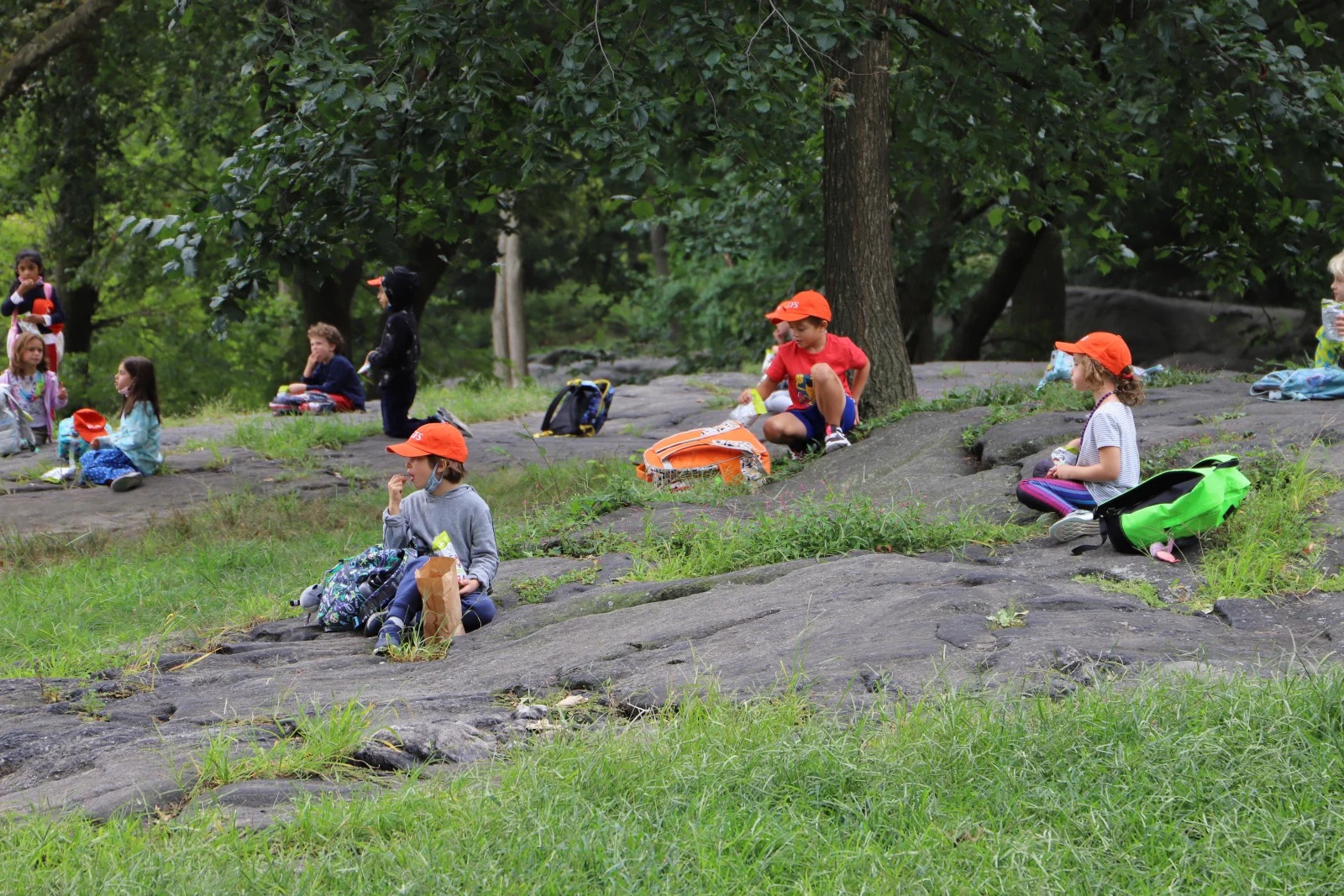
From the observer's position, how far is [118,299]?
25938 mm

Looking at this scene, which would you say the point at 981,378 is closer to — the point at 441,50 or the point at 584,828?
the point at 441,50

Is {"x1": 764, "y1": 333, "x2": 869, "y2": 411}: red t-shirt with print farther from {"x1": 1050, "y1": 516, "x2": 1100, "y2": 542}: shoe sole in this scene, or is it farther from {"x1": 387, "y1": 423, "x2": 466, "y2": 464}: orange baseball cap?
{"x1": 387, "y1": 423, "x2": 466, "y2": 464}: orange baseball cap

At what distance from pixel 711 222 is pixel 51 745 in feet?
59.1

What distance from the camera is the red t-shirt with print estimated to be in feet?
32.1

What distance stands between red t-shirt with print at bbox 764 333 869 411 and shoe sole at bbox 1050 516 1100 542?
3.20m

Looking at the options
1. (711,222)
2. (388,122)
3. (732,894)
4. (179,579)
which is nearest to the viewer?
(732,894)

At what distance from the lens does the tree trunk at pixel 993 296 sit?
2012 cm

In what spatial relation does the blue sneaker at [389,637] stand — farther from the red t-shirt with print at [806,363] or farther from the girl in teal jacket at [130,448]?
the girl in teal jacket at [130,448]

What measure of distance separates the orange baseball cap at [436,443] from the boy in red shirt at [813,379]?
3.53 meters

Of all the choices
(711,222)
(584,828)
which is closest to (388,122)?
(584,828)

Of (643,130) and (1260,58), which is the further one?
(1260,58)

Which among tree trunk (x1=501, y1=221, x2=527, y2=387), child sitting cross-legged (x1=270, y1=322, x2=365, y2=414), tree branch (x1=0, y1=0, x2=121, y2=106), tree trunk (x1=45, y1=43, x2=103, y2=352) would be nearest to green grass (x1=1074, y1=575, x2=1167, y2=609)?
child sitting cross-legged (x1=270, y1=322, x2=365, y2=414)

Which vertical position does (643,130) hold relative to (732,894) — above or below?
above

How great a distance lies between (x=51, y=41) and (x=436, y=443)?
9.91 metres
